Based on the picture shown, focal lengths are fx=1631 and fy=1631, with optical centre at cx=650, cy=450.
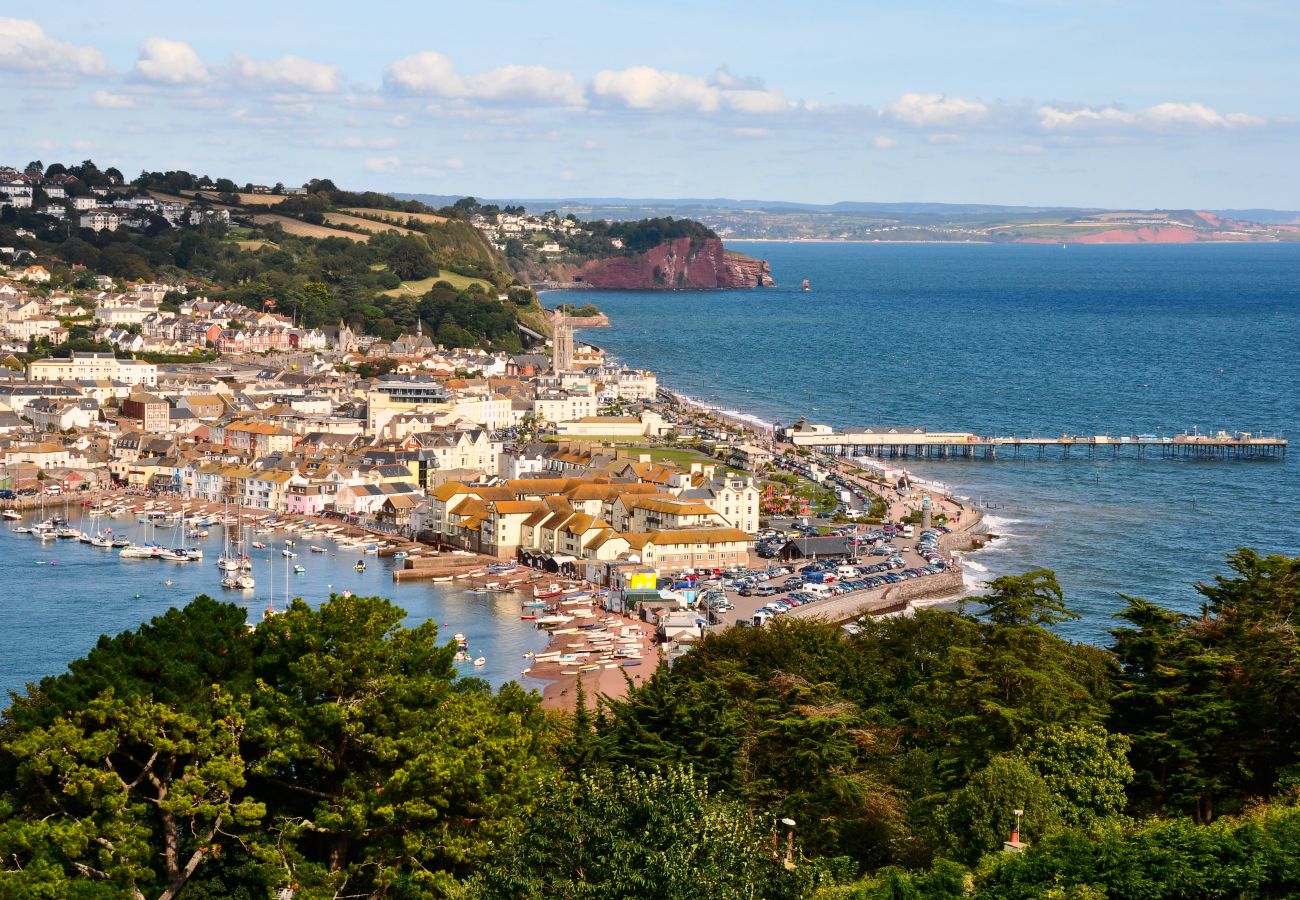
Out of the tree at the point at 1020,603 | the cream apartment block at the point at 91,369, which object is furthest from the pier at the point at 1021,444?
the tree at the point at 1020,603

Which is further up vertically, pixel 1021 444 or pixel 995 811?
pixel 995 811

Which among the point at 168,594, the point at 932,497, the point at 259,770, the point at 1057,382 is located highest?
the point at 259,770

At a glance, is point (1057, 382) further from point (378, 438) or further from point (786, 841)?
point (786, 841)

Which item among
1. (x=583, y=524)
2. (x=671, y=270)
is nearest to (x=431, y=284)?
(x=671, y=270)

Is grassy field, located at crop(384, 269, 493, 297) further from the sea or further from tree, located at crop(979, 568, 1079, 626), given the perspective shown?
tree, located at crop(979, 568, 1079, 626)

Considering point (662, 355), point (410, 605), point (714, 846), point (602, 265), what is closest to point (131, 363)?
point (662, 355)

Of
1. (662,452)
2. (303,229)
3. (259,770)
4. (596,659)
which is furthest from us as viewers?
(303,229)

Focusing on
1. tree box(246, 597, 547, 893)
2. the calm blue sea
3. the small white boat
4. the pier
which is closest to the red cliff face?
the calm blue sea
